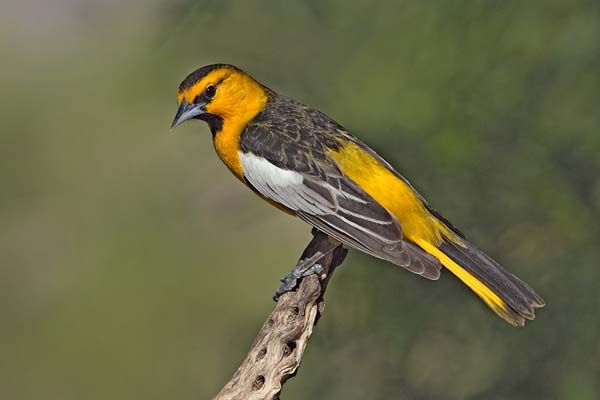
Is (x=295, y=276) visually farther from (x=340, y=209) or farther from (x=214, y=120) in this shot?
(x=214, y=120)

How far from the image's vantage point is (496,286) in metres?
3.90

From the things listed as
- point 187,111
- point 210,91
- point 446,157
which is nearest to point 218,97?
point 210,91

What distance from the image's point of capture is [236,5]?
17.5 ft

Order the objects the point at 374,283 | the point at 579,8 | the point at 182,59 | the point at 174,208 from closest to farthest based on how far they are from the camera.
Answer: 1. the point at 579,8
2. the point at 374,283
3. the point at 182,59
4. the point at 174,208

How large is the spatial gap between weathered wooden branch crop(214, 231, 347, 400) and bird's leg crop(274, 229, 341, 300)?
0.05 metres

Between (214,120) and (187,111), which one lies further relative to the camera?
(214,120)

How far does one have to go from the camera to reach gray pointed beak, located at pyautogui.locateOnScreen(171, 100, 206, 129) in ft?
13.9

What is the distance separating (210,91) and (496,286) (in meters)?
1.34

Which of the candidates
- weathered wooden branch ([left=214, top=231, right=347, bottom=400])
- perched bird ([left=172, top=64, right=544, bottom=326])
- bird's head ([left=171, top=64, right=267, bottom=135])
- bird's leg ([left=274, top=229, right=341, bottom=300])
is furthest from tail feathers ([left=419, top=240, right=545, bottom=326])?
bird's head ([left=171, top=64, right=267, bottom=135])

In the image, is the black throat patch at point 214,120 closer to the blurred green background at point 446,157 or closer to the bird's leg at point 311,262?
the bird's leg at point 311,262

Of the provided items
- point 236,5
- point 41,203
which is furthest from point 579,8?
point 41,203

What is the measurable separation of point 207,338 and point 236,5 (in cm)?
265

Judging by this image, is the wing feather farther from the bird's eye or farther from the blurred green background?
the blurred green background

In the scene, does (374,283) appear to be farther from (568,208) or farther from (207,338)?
(207,338)
